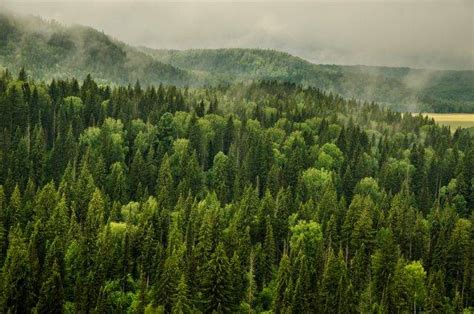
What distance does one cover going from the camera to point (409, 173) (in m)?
180

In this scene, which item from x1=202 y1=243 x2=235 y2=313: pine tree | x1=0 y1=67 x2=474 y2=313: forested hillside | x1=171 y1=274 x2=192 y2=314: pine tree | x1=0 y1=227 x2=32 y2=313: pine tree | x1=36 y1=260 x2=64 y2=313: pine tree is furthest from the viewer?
x1=0 y1=67 x2=474 y2=313: forested hillside

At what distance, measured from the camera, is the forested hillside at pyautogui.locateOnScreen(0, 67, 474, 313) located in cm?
9269

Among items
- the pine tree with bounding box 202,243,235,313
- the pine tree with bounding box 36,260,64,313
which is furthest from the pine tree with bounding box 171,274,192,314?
the pine tree with bounding box 36,260,64,313

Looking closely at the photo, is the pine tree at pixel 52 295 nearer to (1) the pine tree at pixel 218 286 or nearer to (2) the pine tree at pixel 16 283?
(2) the pine tree at pixel 16 283

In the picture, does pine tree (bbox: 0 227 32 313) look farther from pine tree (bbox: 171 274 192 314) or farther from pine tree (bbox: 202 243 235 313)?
pine tree (bbox: 202 243 235 313)

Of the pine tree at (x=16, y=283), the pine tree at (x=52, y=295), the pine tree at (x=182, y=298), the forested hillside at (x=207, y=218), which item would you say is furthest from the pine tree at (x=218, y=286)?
the pine tree at (x=16, y=283)

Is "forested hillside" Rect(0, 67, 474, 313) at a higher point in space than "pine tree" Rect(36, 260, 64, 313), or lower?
higher

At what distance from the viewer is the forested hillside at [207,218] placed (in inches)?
3649

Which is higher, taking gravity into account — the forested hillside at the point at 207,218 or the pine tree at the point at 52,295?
the forested hillside at the point at 207,218

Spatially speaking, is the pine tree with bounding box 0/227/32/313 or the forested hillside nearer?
the pine tree with bounding box 0/227/32/313

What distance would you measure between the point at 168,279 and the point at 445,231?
68574 millimetres

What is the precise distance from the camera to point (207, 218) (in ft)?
360

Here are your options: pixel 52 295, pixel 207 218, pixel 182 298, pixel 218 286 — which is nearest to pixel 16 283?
pixel 52 295

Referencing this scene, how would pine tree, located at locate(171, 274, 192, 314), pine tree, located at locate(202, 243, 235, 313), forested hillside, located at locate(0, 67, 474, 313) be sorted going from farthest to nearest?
forested hillside, located at locate(0, 67, 474, 313) < pine tree, located at locate(202, 243, 235, 313) < pine tree, located at locate(171, 274, 192, 314)
